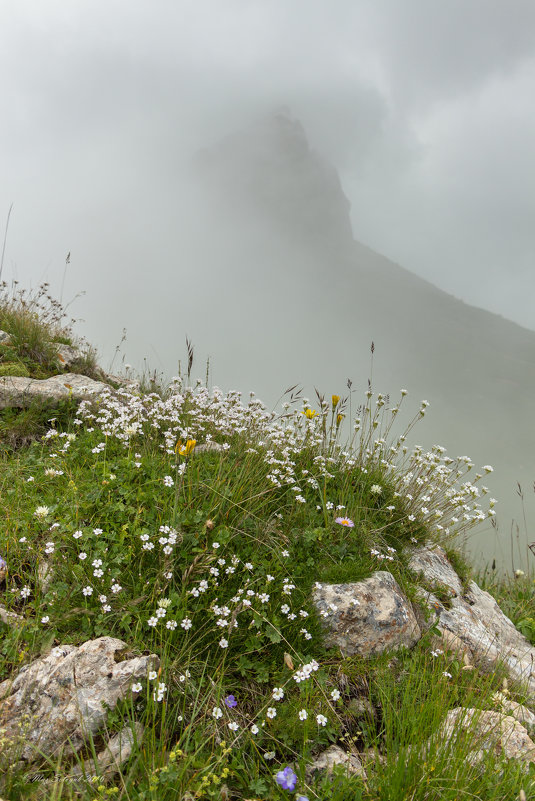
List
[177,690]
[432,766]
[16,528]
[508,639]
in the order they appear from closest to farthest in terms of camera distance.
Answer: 1. [432,766]
2. [177,690]
3. [16,528]
4. [508,639]

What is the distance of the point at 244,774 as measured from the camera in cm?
245

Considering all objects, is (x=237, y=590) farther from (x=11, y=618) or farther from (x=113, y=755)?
(x=11, y=618)

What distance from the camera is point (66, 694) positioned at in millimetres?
2553

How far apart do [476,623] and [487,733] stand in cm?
249

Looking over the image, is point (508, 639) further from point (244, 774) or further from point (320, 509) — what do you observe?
point (244, 774)

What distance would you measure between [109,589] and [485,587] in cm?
609

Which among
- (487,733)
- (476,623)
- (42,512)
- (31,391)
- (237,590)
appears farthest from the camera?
(31,391)

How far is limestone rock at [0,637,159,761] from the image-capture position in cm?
241

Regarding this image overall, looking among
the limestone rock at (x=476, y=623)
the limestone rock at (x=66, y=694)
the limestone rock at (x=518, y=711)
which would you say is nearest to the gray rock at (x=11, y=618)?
the limestone rock at (x=66, y=694)

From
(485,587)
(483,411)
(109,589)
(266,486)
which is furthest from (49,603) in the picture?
(483,411)

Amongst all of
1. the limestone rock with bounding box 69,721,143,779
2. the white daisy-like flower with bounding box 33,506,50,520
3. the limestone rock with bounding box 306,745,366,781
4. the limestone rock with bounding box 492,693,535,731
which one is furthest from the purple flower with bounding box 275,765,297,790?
the white daisy-like flower with bounding box 33,506,50,520

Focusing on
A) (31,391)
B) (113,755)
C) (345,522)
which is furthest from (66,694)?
(31,391)

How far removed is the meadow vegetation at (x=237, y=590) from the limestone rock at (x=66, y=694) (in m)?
0.09

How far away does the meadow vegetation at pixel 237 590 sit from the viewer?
2.30 meters
